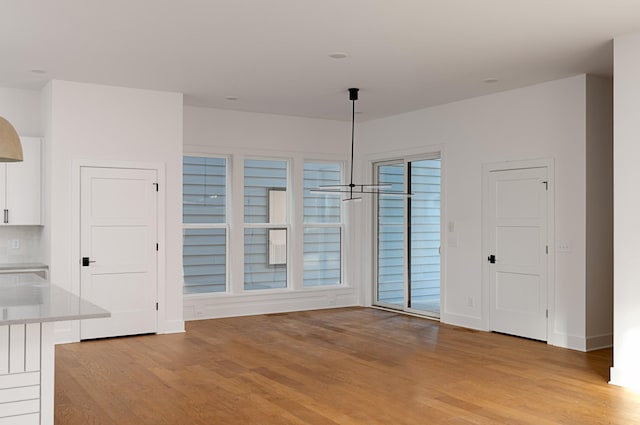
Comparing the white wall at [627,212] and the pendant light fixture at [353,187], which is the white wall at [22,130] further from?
the white wall at [627,212]

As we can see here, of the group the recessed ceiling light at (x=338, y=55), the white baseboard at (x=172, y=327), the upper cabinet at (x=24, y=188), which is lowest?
the white baseboard at (x=172, y=327)

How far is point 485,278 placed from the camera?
281 inches

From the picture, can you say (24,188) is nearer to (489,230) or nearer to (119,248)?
(119,248)

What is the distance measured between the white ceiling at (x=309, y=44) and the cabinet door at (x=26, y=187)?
2.43 feet

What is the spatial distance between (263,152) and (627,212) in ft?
15.8

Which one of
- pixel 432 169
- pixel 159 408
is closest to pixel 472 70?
pixel 432 169

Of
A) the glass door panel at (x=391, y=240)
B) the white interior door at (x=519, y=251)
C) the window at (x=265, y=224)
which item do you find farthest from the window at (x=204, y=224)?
the white interior door at (x=519, y=251)

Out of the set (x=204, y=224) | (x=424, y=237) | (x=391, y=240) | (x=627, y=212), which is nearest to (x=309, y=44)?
(x=627, y=212)

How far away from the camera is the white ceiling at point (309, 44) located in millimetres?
4273

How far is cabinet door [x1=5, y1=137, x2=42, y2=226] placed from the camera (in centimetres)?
654

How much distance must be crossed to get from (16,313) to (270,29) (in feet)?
9.34

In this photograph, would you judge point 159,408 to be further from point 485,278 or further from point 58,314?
point 485,278

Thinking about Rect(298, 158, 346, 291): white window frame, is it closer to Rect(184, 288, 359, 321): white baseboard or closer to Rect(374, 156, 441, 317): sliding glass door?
A: Rect(184, 288, 359, 321): white baseboard

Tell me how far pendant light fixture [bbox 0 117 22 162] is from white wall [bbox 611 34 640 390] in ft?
14.5
